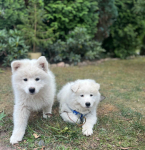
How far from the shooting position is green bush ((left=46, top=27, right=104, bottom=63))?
302 inches

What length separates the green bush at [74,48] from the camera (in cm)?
768

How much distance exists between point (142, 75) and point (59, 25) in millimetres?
4580

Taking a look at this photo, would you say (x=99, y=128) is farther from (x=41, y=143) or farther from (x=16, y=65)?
(x=16, y=65)

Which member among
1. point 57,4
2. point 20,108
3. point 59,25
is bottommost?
point 20,108

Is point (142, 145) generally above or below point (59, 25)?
below

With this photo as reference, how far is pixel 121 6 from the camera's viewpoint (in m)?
10.4

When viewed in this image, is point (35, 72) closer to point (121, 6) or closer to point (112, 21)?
point (112, 21)

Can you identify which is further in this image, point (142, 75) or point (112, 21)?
point (112, 21)

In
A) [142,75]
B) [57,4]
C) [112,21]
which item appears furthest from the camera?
[112,21]

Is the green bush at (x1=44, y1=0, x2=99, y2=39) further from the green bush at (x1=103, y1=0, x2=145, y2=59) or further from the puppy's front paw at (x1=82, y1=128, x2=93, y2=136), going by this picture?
the puppy's front paw at (x1=82, y1=128, x2=93, y2=136)

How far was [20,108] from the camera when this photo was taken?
8.61 ft

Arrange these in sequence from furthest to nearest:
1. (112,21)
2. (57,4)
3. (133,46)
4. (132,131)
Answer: (133,46)
(112,21)
(57,4)
(132,131)

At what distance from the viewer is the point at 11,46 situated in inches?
245

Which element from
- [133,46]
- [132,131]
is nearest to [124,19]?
[133,46]
